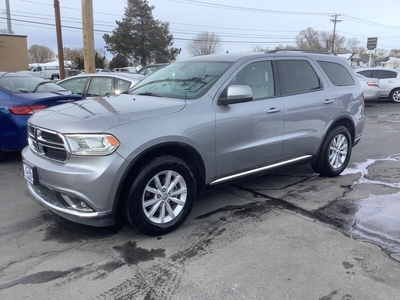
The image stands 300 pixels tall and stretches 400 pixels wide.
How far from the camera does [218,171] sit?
153 inches

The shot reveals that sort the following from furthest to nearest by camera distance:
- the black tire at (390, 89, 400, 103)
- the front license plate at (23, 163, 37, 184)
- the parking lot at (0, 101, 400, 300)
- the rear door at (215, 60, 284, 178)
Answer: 1. the black tire at (390, 89, 400, 103)
2. the rear door at (215, 60, 284, 178)
3. the front license plate at (23, 163, 37, 184)
4. the parking lot at (0, 101, 400, 300)

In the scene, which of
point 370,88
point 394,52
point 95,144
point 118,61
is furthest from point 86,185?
point 394,52

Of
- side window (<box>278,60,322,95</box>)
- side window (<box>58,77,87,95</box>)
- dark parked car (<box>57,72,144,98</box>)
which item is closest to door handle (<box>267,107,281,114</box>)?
side window (<box>278,60,322,95</box>)

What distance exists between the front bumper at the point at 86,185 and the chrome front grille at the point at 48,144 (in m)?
0.08

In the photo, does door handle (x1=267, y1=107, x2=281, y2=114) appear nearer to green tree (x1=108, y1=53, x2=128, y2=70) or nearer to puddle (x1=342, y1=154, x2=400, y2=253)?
puddle (x1=342, y1=154, x2=400, y2=253)

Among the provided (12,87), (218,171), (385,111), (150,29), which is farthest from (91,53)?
(150,29)

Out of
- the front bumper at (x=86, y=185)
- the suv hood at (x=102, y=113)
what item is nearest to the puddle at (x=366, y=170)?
the suv hood at (x=102, y=113)

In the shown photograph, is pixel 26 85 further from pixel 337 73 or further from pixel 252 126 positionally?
pixel 337 73

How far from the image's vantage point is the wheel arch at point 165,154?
3186 millimetres

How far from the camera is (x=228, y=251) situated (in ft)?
10.6

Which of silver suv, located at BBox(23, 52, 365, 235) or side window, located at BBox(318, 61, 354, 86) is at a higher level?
side window, located at BBox(318, 61, 354, 86)

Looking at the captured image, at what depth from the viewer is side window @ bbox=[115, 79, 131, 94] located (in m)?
7.00

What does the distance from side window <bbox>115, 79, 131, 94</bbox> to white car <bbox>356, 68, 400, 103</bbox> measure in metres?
13.5

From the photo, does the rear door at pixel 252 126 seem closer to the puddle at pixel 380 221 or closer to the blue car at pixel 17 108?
the puddle at pixel 380 221
